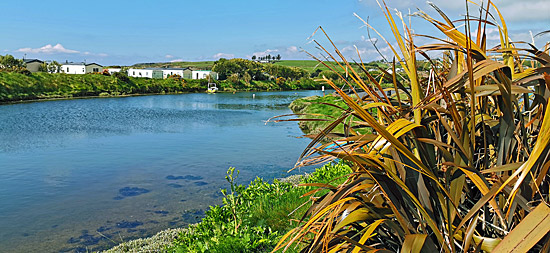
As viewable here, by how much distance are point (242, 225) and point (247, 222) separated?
0.31ft

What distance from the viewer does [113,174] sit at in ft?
43.3

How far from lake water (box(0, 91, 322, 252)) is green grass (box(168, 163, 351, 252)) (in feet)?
8.62

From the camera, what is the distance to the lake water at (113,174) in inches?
339

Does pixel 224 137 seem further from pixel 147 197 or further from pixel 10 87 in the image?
pixel 10 87

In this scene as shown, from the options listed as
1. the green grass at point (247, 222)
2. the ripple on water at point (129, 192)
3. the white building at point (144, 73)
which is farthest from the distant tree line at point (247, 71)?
the green grass at point (247, 222)

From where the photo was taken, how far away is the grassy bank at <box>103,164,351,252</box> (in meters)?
4.74

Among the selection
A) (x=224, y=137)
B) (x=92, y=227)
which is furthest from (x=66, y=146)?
(x=92, y=227)

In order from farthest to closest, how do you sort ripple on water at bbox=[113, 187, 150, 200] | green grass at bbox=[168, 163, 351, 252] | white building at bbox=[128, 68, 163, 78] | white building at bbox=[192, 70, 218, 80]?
white building at bbox=[128, 68, 163, 78] < white building at bbox=[192, 70, 218, 80] < ripple on water at bbox=[113, 187, 150, 200] < green grass at bbox=[168, 163, 351, 252]

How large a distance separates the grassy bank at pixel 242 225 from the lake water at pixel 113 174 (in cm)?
182

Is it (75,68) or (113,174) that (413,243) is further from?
(75,68)

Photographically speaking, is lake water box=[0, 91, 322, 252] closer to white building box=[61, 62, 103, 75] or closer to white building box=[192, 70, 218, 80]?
white building box=[192, 70, 218, 80]

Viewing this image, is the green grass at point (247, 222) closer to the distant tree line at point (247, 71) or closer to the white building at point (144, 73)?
the distant tree line at point (247, 71)

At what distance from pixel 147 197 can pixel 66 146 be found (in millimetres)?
10155

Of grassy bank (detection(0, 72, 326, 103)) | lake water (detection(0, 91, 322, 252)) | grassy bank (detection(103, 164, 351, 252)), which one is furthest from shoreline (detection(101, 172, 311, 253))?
grassy bank (detection(0, 72, 326, 103))
